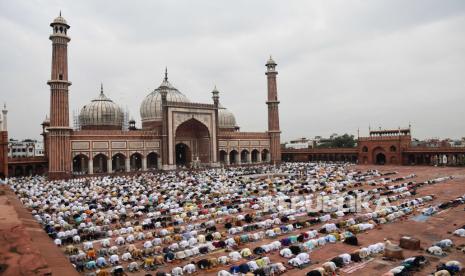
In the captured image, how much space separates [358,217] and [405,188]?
849 cm

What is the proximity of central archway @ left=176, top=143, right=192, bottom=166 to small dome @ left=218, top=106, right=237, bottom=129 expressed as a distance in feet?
31.9

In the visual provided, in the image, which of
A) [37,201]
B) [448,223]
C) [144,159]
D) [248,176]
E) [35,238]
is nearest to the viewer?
[35,238]

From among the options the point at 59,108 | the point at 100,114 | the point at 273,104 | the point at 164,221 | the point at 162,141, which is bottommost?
the point at 164,221

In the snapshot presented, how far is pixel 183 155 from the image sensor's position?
4747 cm

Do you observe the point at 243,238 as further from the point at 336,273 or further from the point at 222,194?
the point at 222,194

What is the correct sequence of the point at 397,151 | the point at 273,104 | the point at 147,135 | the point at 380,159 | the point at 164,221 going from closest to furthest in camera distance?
1. the point at 164,221
2. the point at 147,135
3. the point at 397,151
4. the point at 380,159
5. the point at 273,104

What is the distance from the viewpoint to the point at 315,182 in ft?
83.1

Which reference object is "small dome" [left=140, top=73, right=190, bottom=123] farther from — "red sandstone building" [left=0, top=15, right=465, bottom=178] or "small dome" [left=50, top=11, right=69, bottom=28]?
Result: "small dome" [left=50, top=11, right=69, bottom=28]

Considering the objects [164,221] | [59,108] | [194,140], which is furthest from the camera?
[194,140]

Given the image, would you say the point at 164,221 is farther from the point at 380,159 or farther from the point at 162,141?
the point at 380,159

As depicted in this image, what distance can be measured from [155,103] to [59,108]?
48.6 ft

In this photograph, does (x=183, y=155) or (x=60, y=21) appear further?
(x=183, y=155)

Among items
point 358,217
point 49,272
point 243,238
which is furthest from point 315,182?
point 49,272

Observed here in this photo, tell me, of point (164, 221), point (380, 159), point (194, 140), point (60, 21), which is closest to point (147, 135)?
point (194, 140)
